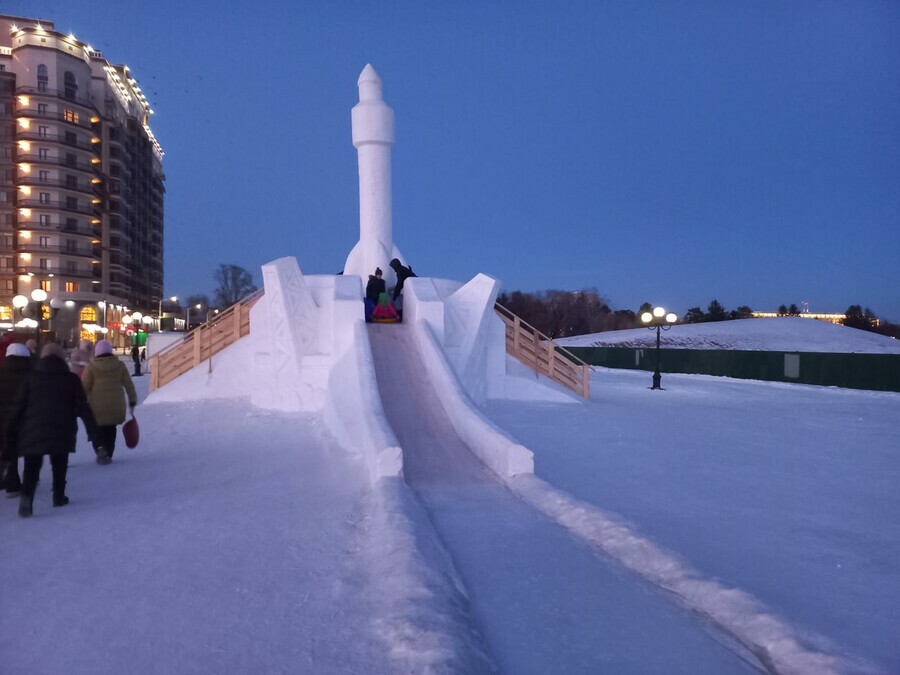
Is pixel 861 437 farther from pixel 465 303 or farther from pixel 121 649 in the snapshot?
pixel 121 649

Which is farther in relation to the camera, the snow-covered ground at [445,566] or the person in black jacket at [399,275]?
the person in black jacket at [399,275]

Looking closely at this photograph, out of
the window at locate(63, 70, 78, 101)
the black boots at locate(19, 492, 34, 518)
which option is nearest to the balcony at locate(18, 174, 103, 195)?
the window at locate(63, 70, 78, 101)

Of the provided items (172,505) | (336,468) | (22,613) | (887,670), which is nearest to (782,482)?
(887,670)

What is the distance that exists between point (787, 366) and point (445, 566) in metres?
28.5

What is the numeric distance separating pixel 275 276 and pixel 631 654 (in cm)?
1168

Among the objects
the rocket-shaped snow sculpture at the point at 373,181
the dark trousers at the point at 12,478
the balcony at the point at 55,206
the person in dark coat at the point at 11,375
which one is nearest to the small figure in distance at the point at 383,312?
the rocket-shaped snow sculpture at the point at 373,181

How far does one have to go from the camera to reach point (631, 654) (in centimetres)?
362

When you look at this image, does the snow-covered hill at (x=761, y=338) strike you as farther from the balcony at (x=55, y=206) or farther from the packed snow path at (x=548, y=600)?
the packed snow path at (x=548, y=600)

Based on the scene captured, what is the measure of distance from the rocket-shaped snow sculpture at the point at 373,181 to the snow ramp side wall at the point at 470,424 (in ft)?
18.9

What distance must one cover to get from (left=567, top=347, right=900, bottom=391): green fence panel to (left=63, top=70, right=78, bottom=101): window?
47.1 metres

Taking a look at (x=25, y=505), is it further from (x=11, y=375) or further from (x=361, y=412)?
(x=361, y=412)

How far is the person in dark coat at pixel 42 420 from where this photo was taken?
5.66m

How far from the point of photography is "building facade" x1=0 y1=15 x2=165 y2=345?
1859 inches

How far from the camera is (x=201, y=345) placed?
1627cm
